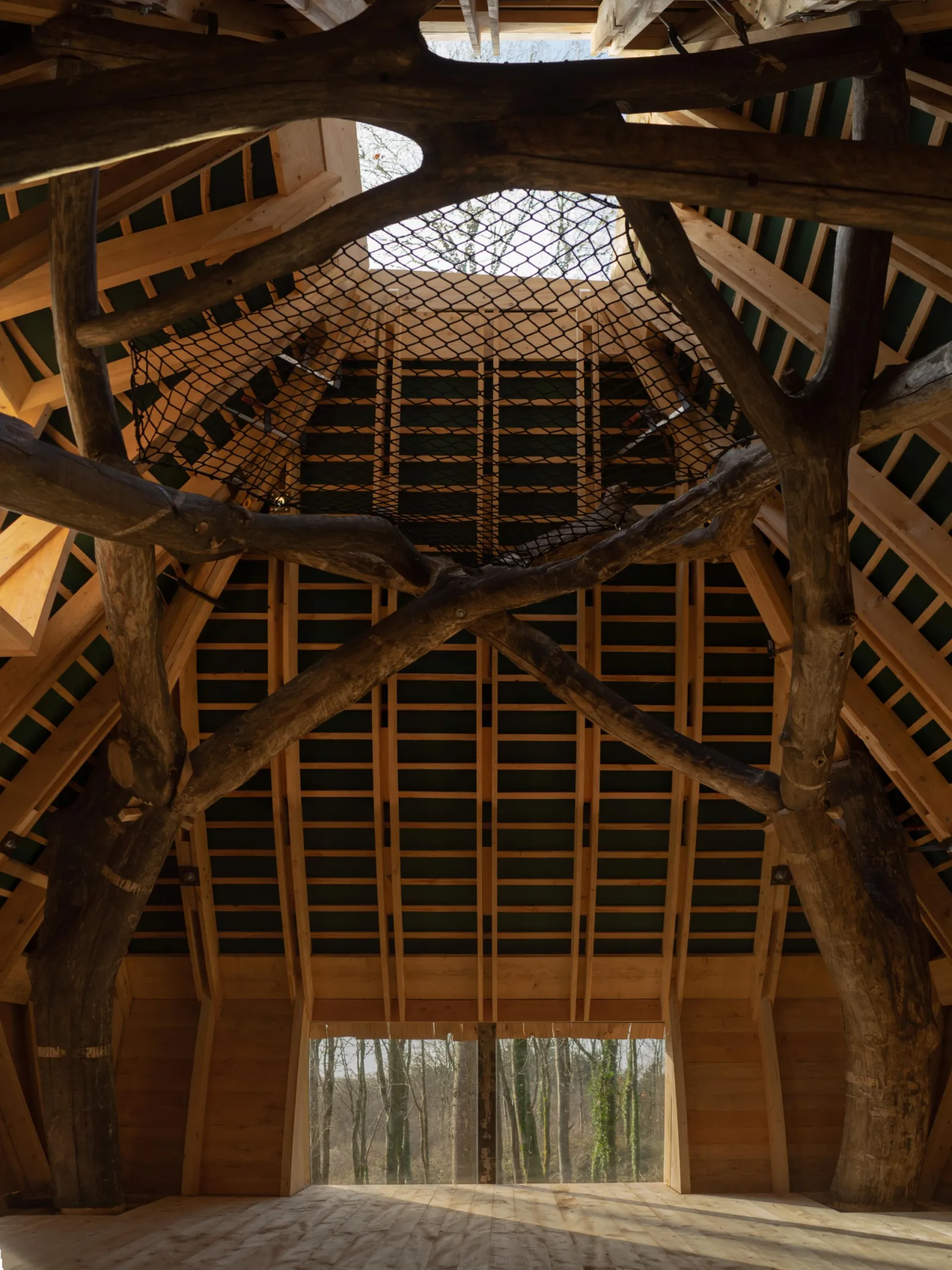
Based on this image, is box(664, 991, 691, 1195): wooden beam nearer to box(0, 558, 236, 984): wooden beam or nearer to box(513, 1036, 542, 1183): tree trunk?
box(0, 558, 236, 984): wooden beam

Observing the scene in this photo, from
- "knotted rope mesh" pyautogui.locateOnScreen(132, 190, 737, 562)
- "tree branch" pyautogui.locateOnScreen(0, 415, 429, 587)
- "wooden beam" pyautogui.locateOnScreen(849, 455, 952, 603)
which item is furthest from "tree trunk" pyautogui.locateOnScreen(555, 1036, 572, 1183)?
"tree branch" pyautogui.locateOnScreen(0, 415, 429, 587)

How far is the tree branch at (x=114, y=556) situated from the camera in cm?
332

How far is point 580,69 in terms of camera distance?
2.60 metres

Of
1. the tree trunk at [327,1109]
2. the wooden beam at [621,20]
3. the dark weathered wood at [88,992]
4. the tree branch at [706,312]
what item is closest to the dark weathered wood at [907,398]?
the tree branch at [706,312]

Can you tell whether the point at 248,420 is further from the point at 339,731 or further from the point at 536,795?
the point at 536,795

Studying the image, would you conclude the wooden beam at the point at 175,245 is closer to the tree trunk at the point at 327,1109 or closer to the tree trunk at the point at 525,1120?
the tree trunk at the point at 525,1120

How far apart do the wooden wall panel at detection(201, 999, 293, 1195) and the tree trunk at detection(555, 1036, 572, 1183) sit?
25.2ft

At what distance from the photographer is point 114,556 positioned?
3.98m

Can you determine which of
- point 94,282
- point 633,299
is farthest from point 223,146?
point 633,299

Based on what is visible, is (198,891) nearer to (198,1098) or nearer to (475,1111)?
(198,1098)

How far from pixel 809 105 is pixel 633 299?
2236 mm

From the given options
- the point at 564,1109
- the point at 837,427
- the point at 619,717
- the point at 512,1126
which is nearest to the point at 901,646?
the point at 619,717

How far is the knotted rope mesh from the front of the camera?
18.4ft

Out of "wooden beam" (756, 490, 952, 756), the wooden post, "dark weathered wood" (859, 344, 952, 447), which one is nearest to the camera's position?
"dark weathered wood" (859, 344, 952, 447)
